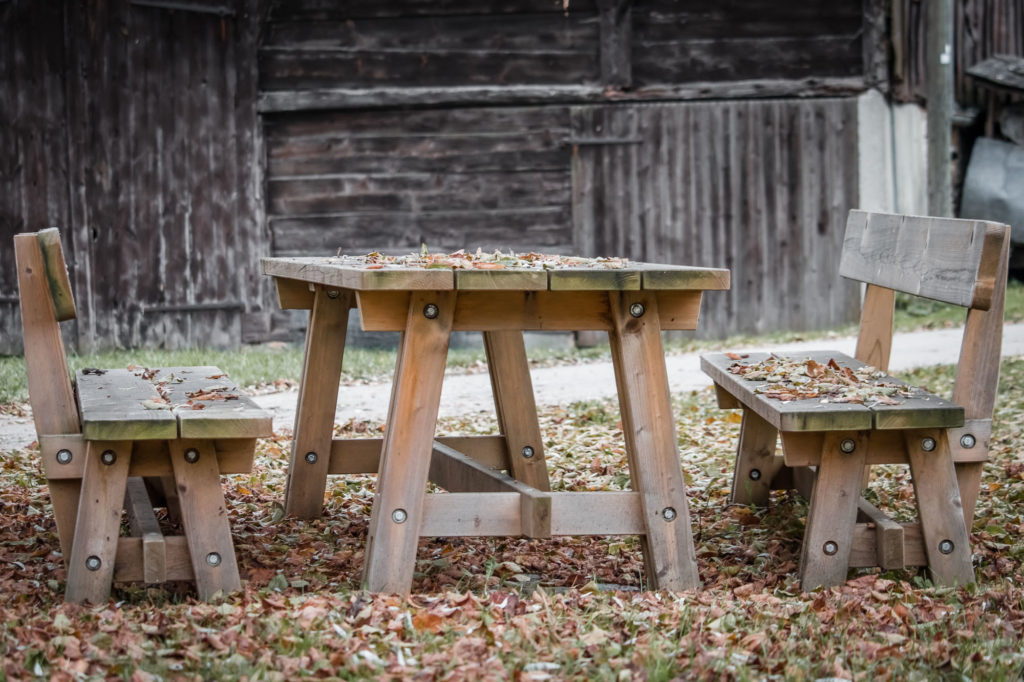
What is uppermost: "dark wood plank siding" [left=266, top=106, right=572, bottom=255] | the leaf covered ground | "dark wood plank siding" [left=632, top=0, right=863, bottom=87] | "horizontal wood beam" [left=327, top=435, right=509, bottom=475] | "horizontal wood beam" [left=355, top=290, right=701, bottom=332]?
"dark wood plank siding" [left=632, top=0, right=863, bottom=87]

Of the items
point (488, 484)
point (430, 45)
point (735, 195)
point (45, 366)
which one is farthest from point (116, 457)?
point (735, 195)

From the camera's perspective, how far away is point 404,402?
3.54 metres

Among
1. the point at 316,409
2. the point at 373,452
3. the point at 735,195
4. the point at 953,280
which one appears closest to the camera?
the point at 953,280

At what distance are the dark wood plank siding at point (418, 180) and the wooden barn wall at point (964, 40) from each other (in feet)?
11.4

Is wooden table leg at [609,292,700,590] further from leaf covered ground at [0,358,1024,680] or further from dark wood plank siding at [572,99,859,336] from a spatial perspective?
dark wood plank siding at [572,99,859,336]

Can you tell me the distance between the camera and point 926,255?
4.21 metres

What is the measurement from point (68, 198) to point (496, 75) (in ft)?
13.6

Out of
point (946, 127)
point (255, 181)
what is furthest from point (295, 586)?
point (946, 127)

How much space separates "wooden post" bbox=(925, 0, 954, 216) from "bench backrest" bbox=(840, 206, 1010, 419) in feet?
27.4

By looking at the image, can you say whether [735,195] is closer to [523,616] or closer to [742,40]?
[742,40]

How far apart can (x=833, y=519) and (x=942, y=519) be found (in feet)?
1.10

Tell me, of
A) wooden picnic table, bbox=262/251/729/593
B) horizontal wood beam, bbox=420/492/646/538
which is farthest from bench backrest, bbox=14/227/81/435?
horizontal wood beam, bbox=420/492/646/538

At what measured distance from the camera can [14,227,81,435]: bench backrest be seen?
355 centimetres

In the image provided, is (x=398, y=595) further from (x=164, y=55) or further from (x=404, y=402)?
(x=164, y=55)
